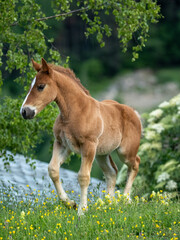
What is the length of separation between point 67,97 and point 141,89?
32360 mm

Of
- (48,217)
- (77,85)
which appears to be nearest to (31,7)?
(77,85)

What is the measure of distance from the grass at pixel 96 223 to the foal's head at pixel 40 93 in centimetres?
125

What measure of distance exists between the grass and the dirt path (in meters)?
28.0

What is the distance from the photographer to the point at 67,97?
20.0ft

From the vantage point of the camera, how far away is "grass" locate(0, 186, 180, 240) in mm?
5391

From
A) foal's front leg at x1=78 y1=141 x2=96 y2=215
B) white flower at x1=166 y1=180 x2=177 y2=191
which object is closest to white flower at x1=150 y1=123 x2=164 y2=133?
white flower at x1=166 y1=180 x2=177 y2=191

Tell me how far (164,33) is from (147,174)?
28.8m

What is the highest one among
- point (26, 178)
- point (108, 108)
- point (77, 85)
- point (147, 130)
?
point (77, 85)

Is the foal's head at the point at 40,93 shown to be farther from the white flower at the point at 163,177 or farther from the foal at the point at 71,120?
the white flower at the point at 163,177

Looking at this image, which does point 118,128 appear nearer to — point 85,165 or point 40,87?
point 85,165

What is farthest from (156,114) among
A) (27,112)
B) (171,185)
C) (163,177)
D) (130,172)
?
(27,112)

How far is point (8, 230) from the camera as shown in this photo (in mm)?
5488

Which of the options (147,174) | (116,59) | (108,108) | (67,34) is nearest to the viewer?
(108,108)

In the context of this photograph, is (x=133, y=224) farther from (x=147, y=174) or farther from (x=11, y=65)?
(x=147, y=174)
